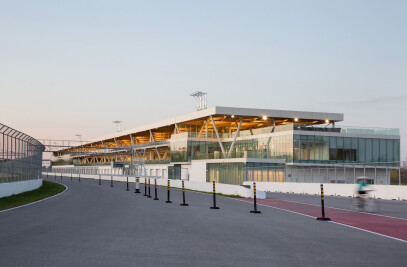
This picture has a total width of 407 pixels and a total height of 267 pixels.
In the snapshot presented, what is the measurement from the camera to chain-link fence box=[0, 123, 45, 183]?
26750mm

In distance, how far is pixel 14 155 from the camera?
1179 inches

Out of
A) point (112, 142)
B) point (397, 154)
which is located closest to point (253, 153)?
point (397, 154)

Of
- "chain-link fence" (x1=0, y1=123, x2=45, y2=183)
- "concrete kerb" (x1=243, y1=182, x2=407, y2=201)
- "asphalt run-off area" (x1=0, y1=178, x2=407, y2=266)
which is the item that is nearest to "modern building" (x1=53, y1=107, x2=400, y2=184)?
"concrete kerb" (x1=243, y1=182, x2=407, y2=201)

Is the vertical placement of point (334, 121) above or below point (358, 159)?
above

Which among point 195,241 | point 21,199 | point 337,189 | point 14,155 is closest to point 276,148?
point 337,189

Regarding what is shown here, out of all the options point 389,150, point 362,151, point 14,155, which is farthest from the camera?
point 389,150

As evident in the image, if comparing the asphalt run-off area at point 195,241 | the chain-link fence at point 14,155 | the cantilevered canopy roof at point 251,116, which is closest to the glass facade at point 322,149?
the cantilevered canopy roof at point 251,116

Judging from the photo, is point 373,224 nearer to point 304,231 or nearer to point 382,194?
point 304,231

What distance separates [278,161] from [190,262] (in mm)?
54975

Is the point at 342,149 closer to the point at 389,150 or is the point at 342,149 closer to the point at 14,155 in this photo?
the point at 389,150

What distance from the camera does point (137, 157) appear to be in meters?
107

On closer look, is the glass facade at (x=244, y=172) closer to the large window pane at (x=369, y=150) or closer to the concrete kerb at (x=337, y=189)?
the concrete kerb at (x=337, y=189)

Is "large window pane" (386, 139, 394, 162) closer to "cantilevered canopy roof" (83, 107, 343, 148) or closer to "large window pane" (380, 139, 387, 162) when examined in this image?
"large window pane" (380, 139, 387, 162)

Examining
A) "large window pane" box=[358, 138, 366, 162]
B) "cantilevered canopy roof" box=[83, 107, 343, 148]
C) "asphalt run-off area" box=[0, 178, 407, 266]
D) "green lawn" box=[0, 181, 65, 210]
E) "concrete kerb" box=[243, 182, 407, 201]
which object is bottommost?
"concrete kerb" box=[243, 182, 407, 201]
